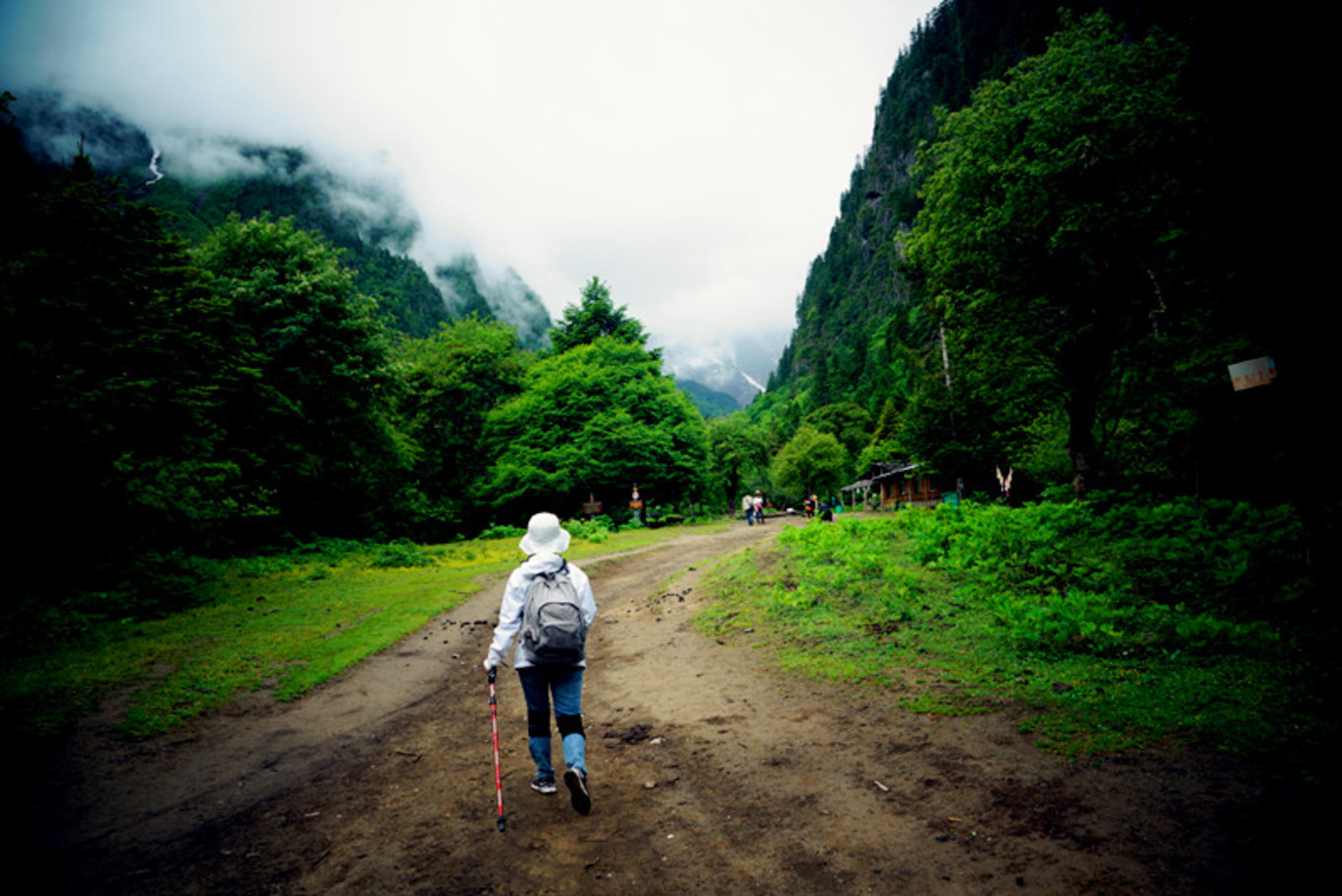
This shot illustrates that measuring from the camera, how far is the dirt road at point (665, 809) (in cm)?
322

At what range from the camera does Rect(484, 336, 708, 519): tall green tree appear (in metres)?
36.1

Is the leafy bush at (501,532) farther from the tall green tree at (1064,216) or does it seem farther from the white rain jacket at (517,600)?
the white rain jacket at (517,600)

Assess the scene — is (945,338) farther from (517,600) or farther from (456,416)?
(456,416)

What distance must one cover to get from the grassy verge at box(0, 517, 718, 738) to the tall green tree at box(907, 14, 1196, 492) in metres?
16.5

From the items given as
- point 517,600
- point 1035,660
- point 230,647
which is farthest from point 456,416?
point 1035,660

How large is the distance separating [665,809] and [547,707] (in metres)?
1.20

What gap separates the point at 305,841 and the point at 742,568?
1004cm

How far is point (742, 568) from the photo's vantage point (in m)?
13.1

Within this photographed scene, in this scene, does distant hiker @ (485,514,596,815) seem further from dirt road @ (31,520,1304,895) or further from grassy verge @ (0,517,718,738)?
grassy verge @ (0,517,718,738)

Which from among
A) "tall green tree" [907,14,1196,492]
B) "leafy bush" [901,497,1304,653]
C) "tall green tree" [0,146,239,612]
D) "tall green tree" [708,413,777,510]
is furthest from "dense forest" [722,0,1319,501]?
"tall green tree" [708,413,777,510]

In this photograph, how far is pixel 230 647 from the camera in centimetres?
921

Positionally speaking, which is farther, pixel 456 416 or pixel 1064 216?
pixel 456 416

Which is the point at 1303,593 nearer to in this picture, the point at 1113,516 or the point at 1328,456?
the point at 1328,456

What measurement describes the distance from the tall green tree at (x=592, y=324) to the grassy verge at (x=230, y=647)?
28006mm
